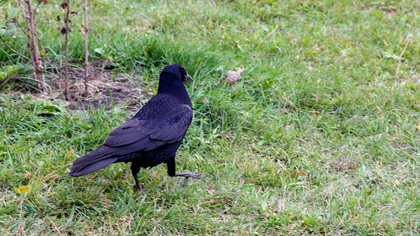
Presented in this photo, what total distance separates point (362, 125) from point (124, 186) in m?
2.64

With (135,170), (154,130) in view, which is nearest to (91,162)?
(135,170)

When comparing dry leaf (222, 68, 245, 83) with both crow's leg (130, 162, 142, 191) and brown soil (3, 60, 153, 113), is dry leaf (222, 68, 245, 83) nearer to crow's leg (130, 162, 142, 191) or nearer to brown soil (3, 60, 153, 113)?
brown soil (3, 60, 153, 113)

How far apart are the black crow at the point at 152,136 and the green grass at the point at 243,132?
312 millimetres

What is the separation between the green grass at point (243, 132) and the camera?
3135 mm

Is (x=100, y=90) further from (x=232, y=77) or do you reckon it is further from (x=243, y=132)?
(x=243, y=132)

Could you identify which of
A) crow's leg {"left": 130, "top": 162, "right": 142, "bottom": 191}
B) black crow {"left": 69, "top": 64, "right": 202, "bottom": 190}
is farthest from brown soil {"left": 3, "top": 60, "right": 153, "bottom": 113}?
crow's leg {"left": 130, "top": 162, "right": 142, "bottom": 191}

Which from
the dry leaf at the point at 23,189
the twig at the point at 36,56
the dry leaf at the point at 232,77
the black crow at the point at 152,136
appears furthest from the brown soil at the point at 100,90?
the dry leaf at the point at 23,189

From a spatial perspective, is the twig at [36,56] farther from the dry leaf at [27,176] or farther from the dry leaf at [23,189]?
the dry leaf at [23,189]

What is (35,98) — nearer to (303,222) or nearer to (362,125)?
(303,222)

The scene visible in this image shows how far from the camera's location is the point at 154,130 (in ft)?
10.6

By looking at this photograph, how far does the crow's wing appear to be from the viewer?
311cm

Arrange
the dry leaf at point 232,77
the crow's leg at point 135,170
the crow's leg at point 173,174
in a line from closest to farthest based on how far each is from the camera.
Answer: the crow's leg at point 135,170 < the crow's leg at point 173,174 < the dry leaf at point 232,77

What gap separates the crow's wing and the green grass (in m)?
0.44

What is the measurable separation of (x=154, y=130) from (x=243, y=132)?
1245 mm
